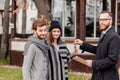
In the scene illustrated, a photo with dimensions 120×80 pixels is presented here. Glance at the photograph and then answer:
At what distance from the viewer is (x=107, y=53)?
6.14 meters

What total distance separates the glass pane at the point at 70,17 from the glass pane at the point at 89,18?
0.69 meters

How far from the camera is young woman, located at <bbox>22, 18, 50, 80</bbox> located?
5754 mm

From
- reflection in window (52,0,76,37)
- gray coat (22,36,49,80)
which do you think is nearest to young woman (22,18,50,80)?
gray coat (22,36,49,80)

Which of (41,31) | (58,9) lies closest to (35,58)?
(41,31)

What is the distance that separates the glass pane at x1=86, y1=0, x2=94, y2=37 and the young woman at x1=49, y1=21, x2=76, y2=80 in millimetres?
13097

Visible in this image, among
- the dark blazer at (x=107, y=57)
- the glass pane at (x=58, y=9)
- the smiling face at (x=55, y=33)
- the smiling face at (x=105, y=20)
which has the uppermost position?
the glass pane at (x=58, y=9)

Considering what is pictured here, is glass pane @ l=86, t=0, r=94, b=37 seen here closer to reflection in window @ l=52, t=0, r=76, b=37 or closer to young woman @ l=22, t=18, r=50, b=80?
reflection in window @ l=52, t=0, r=76, b=37

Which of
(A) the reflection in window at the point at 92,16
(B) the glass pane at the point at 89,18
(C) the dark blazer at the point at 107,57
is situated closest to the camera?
(C) the dark blazer at the point at 107,57

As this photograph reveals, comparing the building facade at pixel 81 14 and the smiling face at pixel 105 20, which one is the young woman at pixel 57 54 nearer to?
the smiling face at pixel 105 20

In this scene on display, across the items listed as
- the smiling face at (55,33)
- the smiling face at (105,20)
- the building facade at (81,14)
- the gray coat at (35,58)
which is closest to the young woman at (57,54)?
the smiling face at (55,33)

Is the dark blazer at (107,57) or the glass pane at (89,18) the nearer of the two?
the dark blazer at (107,57)

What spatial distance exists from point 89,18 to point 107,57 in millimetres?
13538

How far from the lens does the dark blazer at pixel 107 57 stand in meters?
6.04

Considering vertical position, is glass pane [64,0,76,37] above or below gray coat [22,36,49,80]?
above
